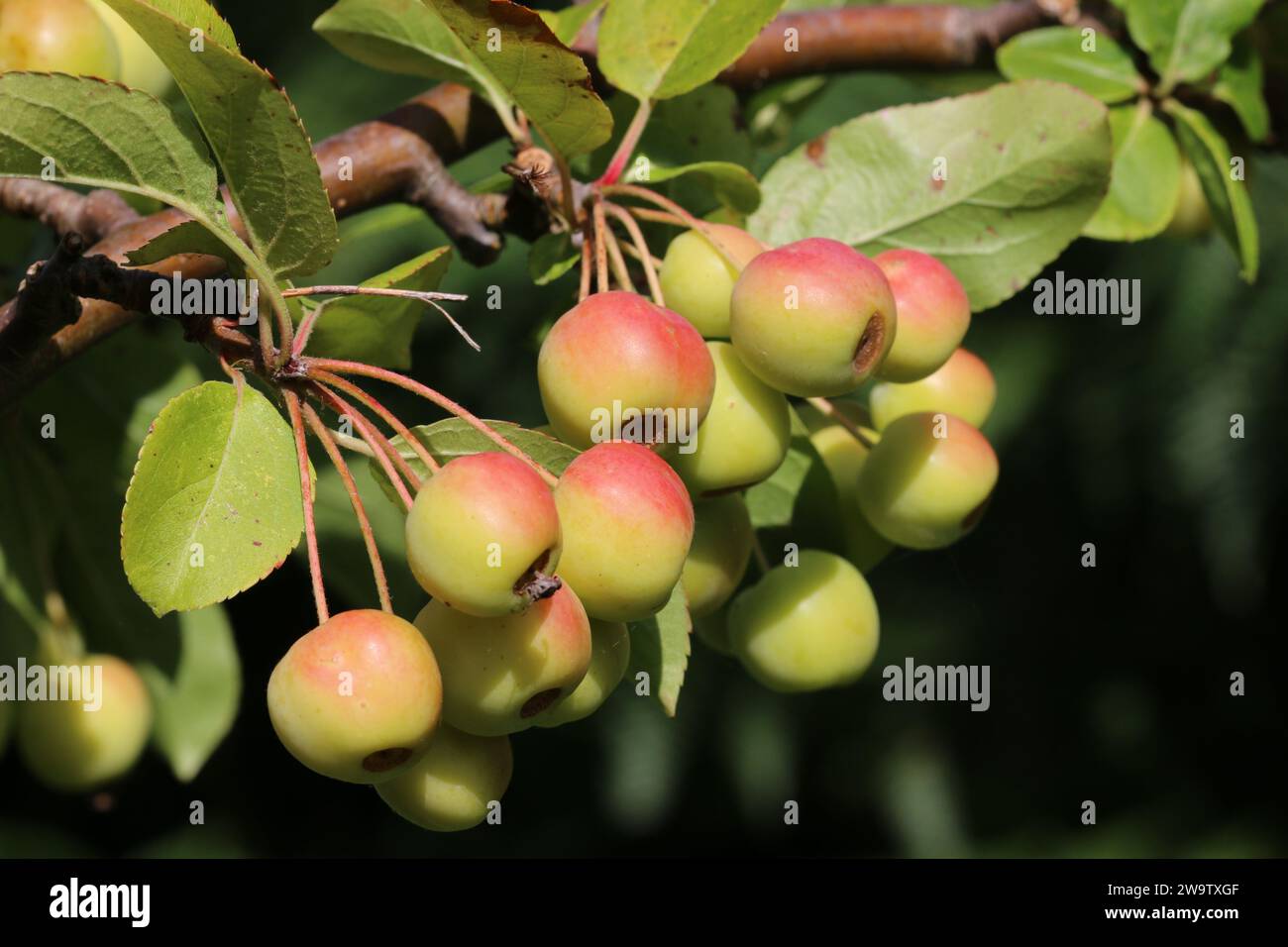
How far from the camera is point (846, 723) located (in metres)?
1.99

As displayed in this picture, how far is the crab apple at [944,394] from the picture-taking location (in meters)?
0.95

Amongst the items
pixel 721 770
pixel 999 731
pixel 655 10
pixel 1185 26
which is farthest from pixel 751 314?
pixel 999 731

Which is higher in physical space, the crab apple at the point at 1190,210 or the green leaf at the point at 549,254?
the crab apple at the point at 1190,210

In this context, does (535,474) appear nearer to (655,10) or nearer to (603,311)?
(603,311)

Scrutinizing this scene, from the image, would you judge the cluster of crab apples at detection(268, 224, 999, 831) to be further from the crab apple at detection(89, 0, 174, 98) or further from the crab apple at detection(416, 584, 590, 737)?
the crab apple at detection(89, 0, 174, 98)

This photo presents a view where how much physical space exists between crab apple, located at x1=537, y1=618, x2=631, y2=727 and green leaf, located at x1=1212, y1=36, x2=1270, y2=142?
31.0 inches

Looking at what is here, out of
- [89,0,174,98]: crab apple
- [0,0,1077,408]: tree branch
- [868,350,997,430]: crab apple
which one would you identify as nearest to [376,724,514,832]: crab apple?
[0,0,1077,408]: tree branch

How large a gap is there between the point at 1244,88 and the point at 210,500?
0.97 m

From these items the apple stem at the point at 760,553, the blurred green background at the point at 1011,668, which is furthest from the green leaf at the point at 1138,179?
the blurred green background at the point at 1011,668

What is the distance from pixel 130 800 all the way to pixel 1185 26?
65.2 inches

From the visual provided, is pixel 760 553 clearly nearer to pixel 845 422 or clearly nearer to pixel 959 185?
pixel 845 422

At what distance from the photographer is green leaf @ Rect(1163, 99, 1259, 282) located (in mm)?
1008

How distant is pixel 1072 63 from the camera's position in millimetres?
1112

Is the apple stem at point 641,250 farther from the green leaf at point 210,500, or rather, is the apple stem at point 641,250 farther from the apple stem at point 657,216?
the green leaf at point 210,500
